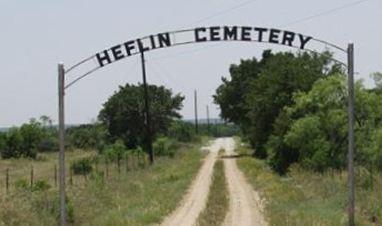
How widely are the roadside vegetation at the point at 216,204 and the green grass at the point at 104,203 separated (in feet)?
4.37

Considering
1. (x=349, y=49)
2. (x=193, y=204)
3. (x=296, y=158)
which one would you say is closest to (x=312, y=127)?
(x=296, y=158)

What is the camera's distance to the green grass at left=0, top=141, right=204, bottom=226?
2180 centimetres

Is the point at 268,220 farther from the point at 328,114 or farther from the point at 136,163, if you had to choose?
the point at 136,163

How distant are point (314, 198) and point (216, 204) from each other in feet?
13.2

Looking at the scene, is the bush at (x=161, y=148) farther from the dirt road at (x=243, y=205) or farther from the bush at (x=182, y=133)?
the bush at (x=182, y=133)

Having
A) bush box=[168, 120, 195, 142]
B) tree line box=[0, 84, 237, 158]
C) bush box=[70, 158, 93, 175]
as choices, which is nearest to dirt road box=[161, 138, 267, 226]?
bush box=[70, 158, 93, 175]

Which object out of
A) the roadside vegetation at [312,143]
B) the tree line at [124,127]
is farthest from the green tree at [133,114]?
the roadside vegetation at [312,143]

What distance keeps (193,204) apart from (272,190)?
17.8 feet

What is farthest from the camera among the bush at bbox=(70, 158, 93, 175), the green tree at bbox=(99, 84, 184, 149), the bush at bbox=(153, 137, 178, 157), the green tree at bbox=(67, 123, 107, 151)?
the green tree at bbox=(67, 123, 107, 151)

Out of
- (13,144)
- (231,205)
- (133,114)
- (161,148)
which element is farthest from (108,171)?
(133,114)

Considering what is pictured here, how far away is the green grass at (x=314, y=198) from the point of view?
75.3ft

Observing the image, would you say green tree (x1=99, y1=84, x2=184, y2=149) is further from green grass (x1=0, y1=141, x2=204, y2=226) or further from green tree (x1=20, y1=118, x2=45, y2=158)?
green grass (x1=0, y1=141, x2=204, y2=226)

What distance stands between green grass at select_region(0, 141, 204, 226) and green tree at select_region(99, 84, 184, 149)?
3477 cm

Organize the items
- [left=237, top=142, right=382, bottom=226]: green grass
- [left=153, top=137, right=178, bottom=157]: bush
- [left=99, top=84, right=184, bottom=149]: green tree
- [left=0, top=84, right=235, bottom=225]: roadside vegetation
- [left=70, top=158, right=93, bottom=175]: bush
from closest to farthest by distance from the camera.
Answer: [left=237, top=142, right=382, bottom=226]: green grass → [left=0, top=84, right=235, bottom=225]: roadside vegetation → [left=70, top=158, right=93, bottom=175]: bush → [left=153, top=137, right=178, bottom=157]: bush → [left=99, top=84, right=184, bottom=149]: green tree
